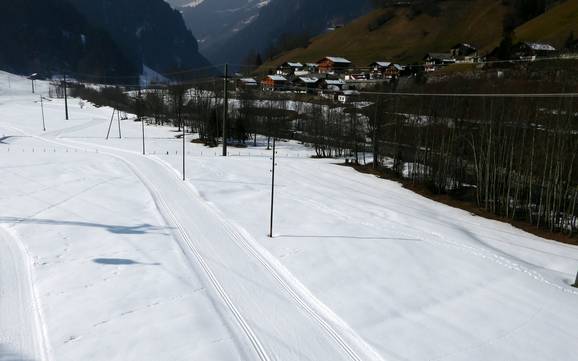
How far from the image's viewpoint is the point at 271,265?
14.6 meters

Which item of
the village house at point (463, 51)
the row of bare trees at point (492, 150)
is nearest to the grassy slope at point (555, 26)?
the village house at point (463, 51)

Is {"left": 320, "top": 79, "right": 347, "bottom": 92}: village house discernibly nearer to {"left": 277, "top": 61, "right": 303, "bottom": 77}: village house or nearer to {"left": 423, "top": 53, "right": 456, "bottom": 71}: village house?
Result: {"left": 423, "top": 53, "right": 456, "bottom": 71}: village house

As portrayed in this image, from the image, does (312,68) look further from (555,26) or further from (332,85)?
(555,26)

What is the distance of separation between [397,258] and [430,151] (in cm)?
1734

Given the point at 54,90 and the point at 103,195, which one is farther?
the point at 54,90

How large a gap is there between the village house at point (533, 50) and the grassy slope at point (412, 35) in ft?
114

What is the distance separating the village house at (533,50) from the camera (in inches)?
2448

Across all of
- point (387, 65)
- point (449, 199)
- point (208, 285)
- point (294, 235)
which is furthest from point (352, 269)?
point (387, 65)

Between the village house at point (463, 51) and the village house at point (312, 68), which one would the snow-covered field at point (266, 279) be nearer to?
the village house at point (463, 51)

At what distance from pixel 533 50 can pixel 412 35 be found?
250 ft

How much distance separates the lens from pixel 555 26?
258 ft

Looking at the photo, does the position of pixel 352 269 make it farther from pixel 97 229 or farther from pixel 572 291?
pixel 97 229

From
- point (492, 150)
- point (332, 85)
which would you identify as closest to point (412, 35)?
point (332, 85)

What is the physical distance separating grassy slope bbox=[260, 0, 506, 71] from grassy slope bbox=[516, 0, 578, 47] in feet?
44.6
